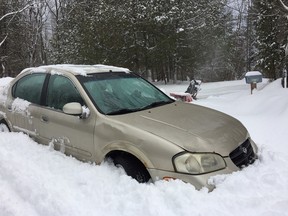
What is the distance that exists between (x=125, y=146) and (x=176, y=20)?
847 inches

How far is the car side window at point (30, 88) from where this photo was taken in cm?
497

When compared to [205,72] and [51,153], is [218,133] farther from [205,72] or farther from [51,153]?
[205,72]

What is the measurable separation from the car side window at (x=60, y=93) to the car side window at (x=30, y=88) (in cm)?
23

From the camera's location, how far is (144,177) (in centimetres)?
355

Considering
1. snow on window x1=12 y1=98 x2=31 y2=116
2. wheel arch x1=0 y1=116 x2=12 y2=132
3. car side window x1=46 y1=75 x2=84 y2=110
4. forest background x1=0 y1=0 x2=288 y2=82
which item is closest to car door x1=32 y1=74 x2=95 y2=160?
car side window x1=46 y1=75 x2=84 y2=110

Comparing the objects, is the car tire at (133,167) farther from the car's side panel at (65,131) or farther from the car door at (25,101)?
the car door at (25,101)

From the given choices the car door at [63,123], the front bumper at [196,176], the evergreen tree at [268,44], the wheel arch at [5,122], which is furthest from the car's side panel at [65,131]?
the evergreen tree at [268,44]

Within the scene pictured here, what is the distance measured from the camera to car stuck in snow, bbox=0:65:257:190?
3.40 meters

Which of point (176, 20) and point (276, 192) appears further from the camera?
point (176, 20)

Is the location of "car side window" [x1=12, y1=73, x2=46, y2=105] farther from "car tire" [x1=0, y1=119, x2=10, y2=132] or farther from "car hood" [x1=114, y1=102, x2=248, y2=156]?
"car hood" [x1=114, y1=102, x2=248, y2=156]

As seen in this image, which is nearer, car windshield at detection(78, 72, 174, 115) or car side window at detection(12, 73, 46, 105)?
car windshield at detection(78, 72, 174, 115)

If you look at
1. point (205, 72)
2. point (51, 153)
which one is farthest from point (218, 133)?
point (205, 72)

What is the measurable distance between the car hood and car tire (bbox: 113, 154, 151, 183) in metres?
0.35

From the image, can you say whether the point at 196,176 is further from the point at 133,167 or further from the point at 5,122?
the point at 5,122
